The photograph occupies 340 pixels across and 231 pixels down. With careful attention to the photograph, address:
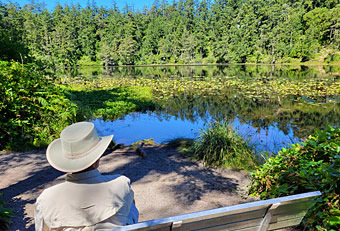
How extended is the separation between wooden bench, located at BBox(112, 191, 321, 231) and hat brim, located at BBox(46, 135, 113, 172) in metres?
0.42

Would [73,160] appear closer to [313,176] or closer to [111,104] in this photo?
[313,176]

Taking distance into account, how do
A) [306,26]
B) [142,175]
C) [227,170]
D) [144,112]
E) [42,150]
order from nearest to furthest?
[142,175] < [227,170] < [42,150] < [144,112] < [306,26]

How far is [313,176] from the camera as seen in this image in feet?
8.38

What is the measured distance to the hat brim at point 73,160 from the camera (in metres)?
1.36

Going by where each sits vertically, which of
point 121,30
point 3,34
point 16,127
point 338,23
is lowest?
point 16,127

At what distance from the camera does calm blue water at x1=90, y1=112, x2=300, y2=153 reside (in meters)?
7.52

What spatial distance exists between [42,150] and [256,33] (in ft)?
190

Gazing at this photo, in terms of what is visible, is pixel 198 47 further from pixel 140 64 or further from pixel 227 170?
pixel 227 170

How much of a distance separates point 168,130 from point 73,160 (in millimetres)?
7721

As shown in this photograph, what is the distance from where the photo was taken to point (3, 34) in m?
8.37

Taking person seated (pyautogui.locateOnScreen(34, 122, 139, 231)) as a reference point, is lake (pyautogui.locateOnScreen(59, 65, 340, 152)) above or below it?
below

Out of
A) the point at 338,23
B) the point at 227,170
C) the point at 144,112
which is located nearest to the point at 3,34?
the point at 144,112

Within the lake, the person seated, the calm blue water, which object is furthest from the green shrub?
the person seated

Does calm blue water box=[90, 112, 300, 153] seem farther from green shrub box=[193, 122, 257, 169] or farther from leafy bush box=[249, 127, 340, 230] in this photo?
leafy bush box=[249, 127, 340, 230]
